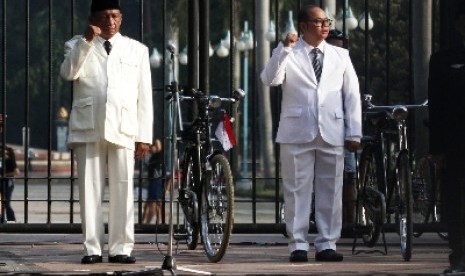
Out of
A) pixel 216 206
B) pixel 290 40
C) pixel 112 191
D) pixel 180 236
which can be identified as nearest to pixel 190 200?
pixel 180 236

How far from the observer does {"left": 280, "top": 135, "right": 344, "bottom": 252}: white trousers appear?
38.2 feet

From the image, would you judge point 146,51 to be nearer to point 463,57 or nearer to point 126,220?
point 126,220

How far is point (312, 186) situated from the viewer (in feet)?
38.7

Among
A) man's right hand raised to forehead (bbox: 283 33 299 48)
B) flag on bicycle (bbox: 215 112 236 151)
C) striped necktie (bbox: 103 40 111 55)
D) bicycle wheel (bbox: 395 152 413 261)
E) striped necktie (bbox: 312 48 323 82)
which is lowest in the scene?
bicycle wheel (bbox: 395 152 413 261)

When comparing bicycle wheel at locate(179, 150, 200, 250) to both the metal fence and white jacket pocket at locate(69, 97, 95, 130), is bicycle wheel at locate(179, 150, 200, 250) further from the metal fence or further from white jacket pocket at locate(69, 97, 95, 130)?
the metal fence

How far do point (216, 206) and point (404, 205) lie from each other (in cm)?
144

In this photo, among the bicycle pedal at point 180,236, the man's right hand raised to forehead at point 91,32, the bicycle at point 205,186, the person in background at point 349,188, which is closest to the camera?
the man's right hand raised to forehead at point 91,32

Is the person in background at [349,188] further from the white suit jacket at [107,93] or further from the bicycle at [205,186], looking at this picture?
the white suit jacket at [107,93]

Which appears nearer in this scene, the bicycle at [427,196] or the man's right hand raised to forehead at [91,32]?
the man's right hand raised to forehead at [91,32]

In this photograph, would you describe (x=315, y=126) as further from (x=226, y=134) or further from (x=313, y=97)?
(x=226, y=134)

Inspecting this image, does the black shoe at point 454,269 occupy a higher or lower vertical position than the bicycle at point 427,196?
lower

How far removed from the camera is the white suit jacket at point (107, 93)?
36.7 ft

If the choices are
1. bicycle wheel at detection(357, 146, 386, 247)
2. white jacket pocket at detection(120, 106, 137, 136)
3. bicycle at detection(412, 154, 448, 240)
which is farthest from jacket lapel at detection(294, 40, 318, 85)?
bicycle at detection(412, 154, 448, 240)

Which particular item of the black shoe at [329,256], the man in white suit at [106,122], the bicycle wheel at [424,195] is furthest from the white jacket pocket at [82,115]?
the bicycle wheel at [424,195]
